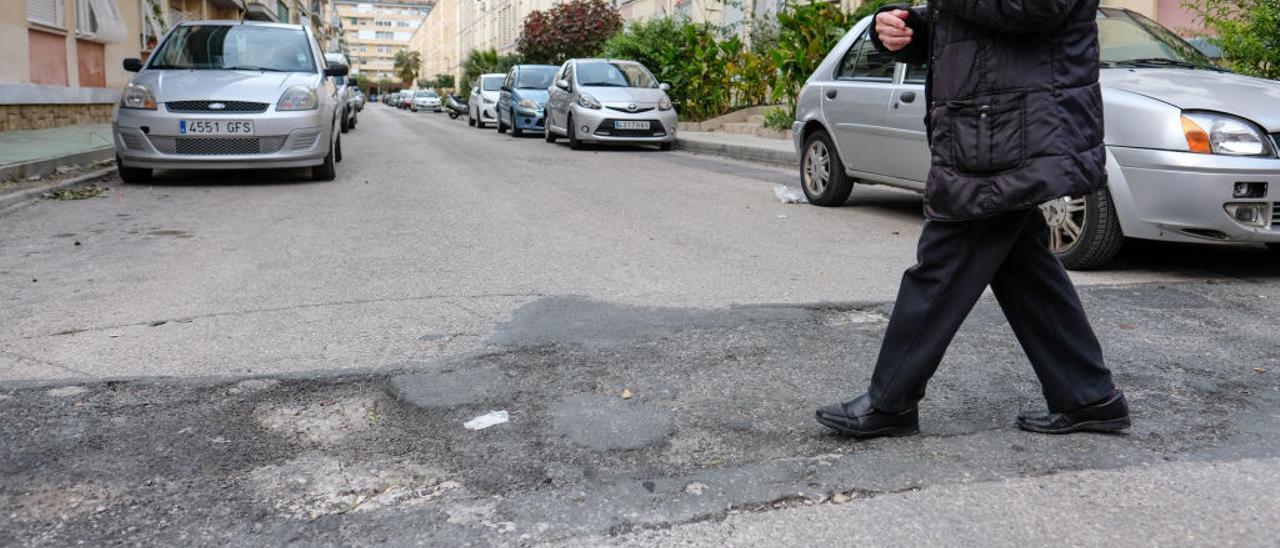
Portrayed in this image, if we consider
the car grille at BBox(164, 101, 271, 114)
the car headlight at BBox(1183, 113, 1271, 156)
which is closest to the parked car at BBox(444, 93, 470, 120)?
the car grille at BBox(164, 101, 271, 114)

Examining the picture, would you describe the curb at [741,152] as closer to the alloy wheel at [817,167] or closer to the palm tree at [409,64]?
the alloy wheel at [817,167]

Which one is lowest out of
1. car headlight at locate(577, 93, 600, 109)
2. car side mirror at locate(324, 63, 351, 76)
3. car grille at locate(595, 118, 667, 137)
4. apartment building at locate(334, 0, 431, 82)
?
car grille at locate(595, 118, 667, 137)

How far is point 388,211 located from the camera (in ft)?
27.5

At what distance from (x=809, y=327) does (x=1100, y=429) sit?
146 cm

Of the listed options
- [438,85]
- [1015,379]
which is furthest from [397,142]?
[438,85]

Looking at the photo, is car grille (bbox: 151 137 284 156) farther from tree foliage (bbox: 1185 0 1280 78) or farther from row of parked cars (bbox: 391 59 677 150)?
tree foliage (bbox: 1185 0 1280 78)

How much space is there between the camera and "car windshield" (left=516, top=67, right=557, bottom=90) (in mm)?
22531

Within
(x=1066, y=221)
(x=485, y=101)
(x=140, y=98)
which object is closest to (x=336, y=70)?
(x=140, y=98)

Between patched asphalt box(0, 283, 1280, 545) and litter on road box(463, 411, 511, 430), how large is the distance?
46mm

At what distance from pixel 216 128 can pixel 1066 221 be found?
7.37m

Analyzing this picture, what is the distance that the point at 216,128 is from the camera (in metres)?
9.65

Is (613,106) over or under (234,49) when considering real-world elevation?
under

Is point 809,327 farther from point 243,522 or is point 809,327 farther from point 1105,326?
point 243,522

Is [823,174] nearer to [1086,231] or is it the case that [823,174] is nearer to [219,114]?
[1086,231]
